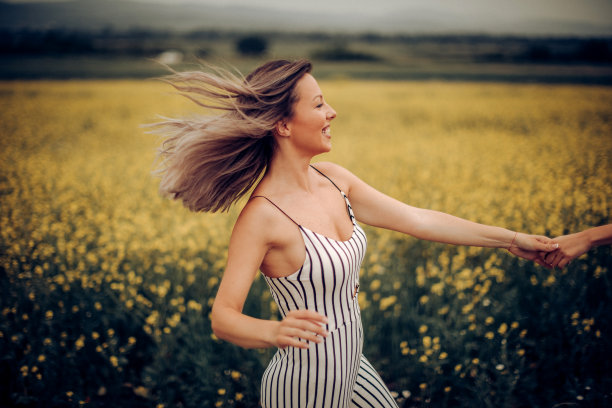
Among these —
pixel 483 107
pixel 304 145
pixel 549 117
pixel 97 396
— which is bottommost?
pixel 97 396

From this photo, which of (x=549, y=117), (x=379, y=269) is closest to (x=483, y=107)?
(x=549, y=117)

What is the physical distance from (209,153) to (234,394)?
1674 mm

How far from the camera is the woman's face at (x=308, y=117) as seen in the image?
4.92 ft

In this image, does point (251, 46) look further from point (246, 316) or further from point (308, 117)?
point (246, 316)

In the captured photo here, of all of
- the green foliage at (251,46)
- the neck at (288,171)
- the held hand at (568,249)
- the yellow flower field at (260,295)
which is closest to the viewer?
the neck at (288,171)

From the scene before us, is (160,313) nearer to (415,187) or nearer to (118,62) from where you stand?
(415,187)

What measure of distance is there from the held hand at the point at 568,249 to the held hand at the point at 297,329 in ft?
3.90

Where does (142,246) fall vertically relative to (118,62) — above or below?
below

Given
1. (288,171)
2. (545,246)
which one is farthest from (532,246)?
(288,171)

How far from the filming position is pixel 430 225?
1.85 m

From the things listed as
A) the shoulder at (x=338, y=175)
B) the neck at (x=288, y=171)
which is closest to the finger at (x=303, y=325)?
the neck at (x=288, y=171)

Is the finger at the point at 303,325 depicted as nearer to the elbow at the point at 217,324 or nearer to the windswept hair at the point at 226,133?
the elbow at the point at 217,324

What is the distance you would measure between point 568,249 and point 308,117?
4.15 feet

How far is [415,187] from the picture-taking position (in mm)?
6281
